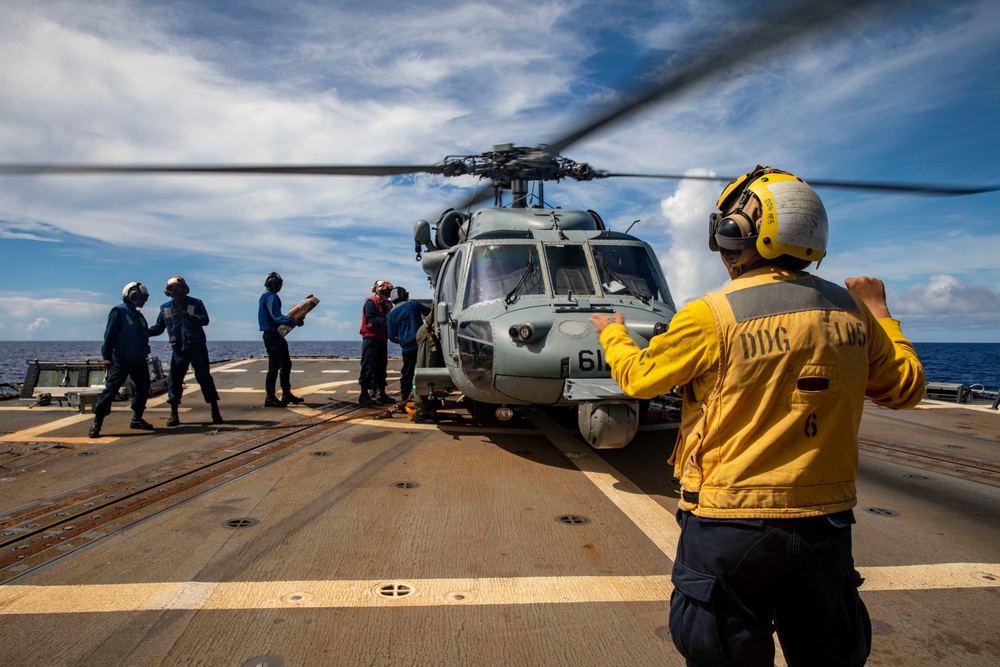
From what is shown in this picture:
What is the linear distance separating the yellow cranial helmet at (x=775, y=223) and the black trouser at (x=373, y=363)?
8433 millimetres

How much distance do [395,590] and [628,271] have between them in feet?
14.9

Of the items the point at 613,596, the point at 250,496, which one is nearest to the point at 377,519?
the point at 250,496

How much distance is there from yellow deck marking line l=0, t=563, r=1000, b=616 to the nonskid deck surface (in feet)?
0.04

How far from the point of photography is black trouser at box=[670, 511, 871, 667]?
1.68 meters

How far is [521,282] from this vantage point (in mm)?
6449

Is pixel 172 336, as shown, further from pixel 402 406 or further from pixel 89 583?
pixel 89 583

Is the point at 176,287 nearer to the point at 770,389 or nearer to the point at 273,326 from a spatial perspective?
the point at 273,326

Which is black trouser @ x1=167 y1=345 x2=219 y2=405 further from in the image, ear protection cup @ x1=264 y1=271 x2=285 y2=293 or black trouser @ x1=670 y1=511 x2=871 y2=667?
black trouser @ x1=670 y1=511 x2=871 y2=667

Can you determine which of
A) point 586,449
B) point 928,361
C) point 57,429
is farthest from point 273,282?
point 928,361

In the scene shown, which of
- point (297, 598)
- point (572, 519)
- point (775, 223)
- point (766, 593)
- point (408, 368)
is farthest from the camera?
point (408, 368)

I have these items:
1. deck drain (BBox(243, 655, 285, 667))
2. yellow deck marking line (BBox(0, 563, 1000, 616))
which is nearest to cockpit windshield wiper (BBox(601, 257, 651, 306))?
yellow deck marking line (BBox(0, 563, 1000, 616))

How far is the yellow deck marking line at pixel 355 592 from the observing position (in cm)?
291

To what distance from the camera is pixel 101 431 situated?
24.4 ft

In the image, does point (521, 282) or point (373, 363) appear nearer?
point (521, 282)
